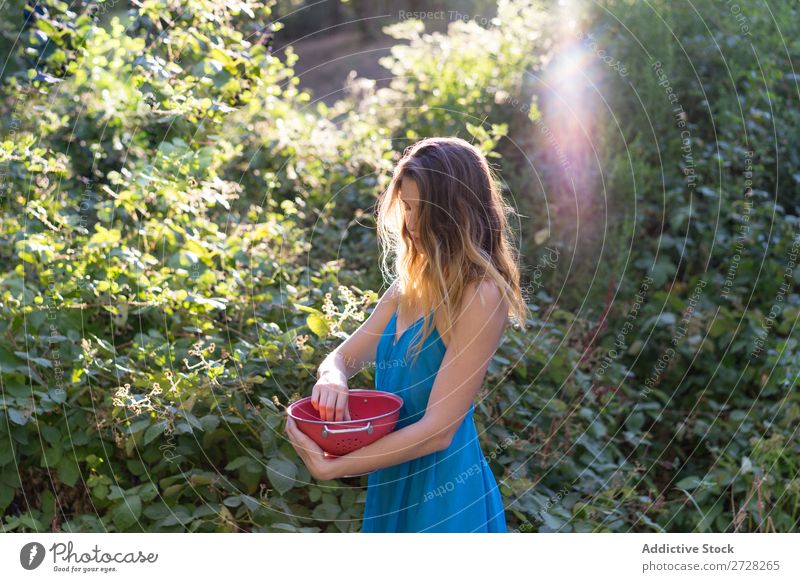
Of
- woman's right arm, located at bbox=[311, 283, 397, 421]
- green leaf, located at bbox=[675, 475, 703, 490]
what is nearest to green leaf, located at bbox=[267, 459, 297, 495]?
woman's right arm, located at bbox=[311, 283, 397, 421]

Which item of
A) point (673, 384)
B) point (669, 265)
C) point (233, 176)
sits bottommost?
point (673, 384)

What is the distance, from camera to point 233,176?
482 cm

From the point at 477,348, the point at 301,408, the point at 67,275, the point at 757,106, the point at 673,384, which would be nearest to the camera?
the point at 477,348

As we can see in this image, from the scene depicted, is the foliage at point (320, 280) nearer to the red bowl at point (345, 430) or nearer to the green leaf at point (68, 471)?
the green leaf at point (68, 471)

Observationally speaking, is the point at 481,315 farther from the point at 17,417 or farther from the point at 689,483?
the point at 689,483

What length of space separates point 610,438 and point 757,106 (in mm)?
2586

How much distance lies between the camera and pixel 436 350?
2.15 meters

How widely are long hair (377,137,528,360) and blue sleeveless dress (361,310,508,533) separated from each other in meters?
0.08

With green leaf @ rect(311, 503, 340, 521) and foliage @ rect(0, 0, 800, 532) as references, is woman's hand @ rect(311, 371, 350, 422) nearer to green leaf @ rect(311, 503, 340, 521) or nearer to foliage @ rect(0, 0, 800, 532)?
foliage @ rect(0, 0, 800, 532)

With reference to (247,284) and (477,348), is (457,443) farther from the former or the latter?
(247,284)

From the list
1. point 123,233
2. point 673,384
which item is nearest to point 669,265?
point 673,384

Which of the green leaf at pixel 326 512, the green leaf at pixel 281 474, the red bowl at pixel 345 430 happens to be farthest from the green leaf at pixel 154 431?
the red bowl at pixel 345 430

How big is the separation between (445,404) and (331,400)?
0.31 m

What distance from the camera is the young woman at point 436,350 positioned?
202cm
